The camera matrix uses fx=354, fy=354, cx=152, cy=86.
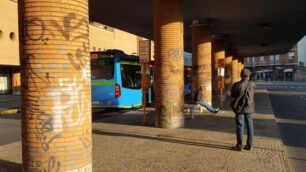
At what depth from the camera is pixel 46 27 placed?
484 cm

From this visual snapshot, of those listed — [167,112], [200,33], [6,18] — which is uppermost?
[6,18]

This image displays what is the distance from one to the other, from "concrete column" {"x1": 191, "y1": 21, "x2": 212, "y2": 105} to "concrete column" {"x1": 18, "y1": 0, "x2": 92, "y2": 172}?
43.9 feet

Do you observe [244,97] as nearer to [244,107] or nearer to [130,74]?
[244,107]

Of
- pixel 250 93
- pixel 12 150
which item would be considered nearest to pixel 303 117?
pixel 250 93

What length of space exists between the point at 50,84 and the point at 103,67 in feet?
42.6

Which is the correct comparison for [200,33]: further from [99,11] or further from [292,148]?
[292,148]

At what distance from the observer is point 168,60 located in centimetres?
1188

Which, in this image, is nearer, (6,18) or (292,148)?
(292,148)

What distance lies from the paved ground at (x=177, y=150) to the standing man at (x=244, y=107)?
313mm

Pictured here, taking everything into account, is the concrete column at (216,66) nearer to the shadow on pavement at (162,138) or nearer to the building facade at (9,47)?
the shadow on pavement at (162,138)

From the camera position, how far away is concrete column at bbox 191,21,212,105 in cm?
1803

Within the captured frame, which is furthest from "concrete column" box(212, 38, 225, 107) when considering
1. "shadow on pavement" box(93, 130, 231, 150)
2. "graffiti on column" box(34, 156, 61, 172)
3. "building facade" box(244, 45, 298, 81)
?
"building facade" box(244, 45, 298, 81)

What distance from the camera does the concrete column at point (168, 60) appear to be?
467 inches

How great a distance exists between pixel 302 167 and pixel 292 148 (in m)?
1.97
